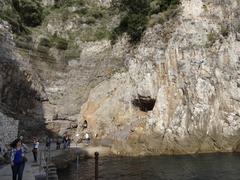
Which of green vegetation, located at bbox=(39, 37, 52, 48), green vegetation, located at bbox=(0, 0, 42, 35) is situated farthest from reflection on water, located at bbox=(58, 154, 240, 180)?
green vegetation, located at bbox=(0, 0, 42, 35)

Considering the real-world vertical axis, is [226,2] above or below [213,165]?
above

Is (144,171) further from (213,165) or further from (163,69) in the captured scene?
(163,69)

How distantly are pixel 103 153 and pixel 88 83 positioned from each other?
14275 millimetres

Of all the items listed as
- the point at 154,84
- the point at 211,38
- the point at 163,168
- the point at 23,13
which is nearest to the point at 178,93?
the point at 154,84

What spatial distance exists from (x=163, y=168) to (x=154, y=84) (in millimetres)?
18286

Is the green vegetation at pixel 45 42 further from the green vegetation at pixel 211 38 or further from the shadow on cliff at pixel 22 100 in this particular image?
the green vegetation at pixel 211 38

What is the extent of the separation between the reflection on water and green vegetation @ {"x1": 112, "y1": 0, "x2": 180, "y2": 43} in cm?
2231

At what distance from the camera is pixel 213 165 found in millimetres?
33438

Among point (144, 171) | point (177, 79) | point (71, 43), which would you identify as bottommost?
point (144, 171)

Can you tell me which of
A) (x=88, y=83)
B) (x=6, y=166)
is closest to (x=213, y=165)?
(x=6, y=166)

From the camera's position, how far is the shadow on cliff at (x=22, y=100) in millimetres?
49406

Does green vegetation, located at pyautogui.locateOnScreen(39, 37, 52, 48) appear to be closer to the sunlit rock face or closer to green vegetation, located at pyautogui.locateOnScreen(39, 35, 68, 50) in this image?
green vegetation, located at pyautogui.locateOnScreen(39, 35, 68, 50)

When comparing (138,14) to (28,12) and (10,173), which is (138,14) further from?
(10,173)

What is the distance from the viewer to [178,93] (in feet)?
158
